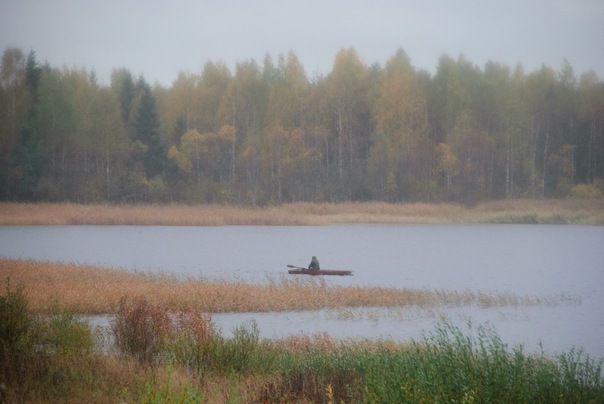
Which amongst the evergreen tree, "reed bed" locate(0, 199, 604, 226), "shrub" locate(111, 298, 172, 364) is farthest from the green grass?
the evergreen tree

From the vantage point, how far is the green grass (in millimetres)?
7465

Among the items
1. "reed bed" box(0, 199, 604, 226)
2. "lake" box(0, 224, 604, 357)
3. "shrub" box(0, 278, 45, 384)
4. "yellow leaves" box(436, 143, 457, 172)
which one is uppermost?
"yellow leaves" box(436, 143, 457, 172)

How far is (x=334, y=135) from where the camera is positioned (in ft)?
198

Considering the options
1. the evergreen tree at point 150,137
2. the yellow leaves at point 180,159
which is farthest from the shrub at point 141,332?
the yellow leaves at point 180,159

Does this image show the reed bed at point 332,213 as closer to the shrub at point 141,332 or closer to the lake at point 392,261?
the lake at point 392,261

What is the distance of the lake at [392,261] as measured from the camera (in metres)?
17.2

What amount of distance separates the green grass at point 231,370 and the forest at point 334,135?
131 ft

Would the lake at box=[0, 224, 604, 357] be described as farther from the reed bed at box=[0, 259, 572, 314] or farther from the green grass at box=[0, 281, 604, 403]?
the green grass at box=[0, 281, 604, 403]

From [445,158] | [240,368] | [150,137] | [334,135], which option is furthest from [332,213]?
[240,368]

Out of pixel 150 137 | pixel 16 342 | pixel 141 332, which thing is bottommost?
pixel 141 332

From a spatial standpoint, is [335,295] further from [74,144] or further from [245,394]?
[74,144]

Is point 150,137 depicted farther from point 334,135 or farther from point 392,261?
point 392,261

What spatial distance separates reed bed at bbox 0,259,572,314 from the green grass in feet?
14.6

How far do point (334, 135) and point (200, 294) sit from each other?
141ft
